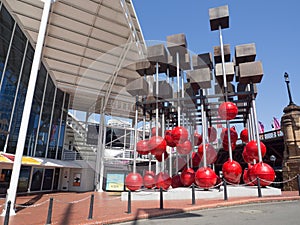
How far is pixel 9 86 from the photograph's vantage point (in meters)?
12.7

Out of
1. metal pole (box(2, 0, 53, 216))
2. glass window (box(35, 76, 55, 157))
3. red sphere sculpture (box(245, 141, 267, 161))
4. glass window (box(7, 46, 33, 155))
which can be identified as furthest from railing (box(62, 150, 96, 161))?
red sphere sculpture (box(245, 141, 267, 161))

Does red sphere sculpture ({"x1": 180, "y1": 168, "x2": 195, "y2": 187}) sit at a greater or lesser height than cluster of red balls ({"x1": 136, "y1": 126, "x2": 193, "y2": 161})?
lesser

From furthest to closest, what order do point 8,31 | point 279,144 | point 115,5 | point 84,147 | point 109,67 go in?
point 84,147
point 109,67
point 279,144
point 115,5
point 8,31

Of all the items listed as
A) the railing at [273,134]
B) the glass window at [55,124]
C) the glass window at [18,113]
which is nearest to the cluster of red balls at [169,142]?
the glass window at [18,113]

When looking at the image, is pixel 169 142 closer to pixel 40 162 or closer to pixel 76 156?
pixel 40 162

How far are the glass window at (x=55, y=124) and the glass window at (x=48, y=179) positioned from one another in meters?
1.16

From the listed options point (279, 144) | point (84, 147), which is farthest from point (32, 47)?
point (279, 144)

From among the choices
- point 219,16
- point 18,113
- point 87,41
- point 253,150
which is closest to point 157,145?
point 253,150

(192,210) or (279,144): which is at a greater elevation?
(279,144)

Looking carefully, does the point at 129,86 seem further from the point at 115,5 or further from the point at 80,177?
the point at 80,177

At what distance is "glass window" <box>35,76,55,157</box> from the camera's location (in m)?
16.6

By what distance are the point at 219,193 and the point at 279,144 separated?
9525mm

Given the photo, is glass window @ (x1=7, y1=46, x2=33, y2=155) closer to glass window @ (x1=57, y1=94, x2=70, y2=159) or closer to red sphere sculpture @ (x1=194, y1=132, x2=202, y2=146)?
glass window @ (x1=57, y1=94, x2=70, y2=159)

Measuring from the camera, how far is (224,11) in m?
11.5
